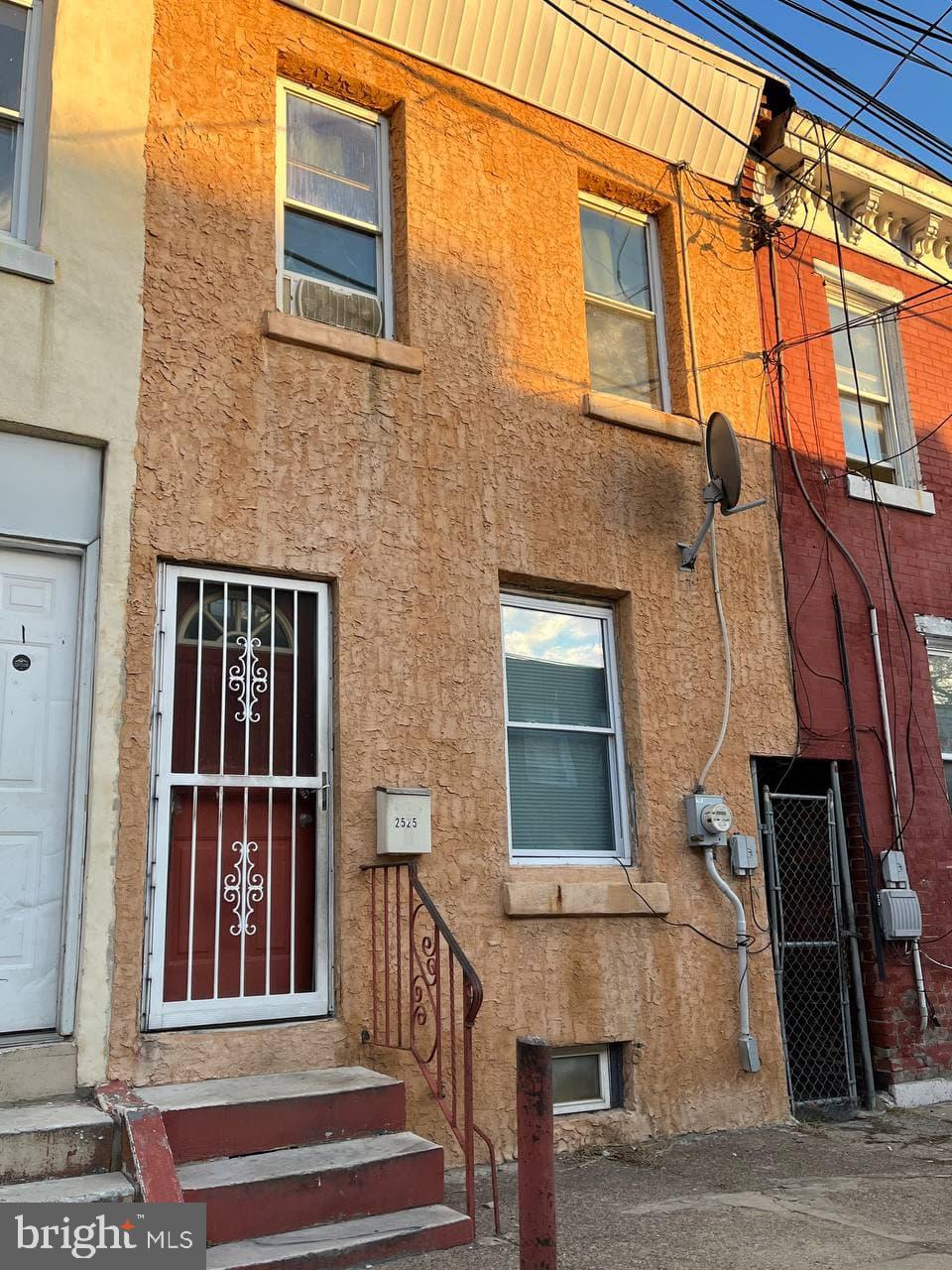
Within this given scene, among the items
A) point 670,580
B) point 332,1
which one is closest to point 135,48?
point 332,1

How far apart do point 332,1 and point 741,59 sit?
3.21 meters

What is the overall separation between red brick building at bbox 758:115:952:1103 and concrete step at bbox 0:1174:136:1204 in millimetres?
4841

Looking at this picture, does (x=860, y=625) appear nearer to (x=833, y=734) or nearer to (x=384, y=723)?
(x=833, y=734)

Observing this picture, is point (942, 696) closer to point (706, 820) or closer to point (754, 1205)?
point (706, 820)

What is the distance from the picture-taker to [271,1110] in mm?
4438

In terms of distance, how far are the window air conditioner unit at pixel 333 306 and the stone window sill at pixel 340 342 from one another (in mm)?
143

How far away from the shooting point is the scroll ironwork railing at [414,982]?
206 inches

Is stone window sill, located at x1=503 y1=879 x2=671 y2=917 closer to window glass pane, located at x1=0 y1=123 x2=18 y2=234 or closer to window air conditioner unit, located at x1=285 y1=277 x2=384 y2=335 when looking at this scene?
window air conditioner unit, located at x1=285 y1=277 x2=384 y2=335

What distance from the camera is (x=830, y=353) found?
859cm

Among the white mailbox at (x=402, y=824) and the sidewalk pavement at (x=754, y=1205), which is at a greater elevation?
the white mailbox at (x=402, y=824)

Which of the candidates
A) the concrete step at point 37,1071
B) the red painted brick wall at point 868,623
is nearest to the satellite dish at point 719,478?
the red painted brick wall at point 868,623

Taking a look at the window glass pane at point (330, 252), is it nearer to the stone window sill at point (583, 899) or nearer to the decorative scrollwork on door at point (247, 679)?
the decorative scrollwork on door at point (247, 679)

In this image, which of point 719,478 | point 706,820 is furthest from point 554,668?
point 719,478

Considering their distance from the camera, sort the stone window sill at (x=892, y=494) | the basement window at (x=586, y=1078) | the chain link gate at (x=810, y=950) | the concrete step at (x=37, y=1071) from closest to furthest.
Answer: the concrete step at (x=37, y=1071)
the basement window at (x=586, y=1078)
the chain link gate at (x=810, y=950)
the stone window sill at (x=892, y=494)
